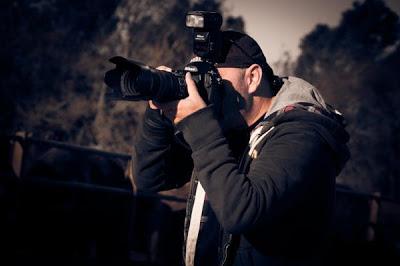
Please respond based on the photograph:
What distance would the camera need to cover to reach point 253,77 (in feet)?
6.86

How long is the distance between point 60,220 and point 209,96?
502cm

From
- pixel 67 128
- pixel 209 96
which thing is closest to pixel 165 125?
pixel 209 96

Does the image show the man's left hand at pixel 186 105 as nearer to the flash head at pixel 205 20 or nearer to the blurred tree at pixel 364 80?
the flash head at pixel 205 20

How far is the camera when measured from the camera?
166 centimetres

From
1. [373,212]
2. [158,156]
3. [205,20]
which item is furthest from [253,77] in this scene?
[373,212]

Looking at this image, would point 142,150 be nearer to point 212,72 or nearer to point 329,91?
point 212,72

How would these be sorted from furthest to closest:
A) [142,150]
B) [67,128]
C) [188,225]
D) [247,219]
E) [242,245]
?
[67,128] < [142,150] < [188,225] < [242,245] < [247,219]

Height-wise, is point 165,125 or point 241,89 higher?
point 241,89

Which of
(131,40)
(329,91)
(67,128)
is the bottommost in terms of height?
(67,128)

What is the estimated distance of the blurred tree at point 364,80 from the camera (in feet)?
88.0

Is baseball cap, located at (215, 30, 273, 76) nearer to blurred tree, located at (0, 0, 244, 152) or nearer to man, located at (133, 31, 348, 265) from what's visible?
man, located at (133, 31, 348, 265)

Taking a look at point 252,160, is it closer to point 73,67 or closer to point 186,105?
point 186,105

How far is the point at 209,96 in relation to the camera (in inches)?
70.5

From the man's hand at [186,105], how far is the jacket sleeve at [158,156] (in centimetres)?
33
